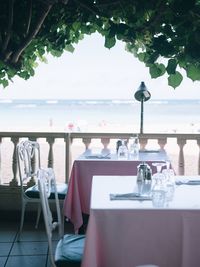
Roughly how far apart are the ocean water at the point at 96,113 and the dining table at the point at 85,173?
2253 centimetres

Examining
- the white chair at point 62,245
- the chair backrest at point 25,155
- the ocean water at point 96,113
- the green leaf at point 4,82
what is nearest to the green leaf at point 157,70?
the white chair at point 62,245

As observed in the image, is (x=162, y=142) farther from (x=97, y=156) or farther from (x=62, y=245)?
(x=62, y=245)

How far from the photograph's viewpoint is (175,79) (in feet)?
5.67

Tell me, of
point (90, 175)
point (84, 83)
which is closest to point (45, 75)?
point (84, 83)

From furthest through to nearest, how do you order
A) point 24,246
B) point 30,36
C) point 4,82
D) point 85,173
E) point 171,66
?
point 85,173 < point 24,246 < point 4,82 < point 30,36 < point 171,66

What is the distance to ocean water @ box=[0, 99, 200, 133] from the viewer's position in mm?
27423

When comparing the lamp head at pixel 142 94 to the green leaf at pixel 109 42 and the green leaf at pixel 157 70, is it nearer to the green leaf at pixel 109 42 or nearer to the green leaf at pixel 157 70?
the green leaf at pixel 109 42

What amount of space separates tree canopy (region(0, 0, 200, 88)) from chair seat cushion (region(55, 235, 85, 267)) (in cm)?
108

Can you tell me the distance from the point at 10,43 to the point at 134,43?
0.79 meters

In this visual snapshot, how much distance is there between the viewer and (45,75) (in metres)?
34.2

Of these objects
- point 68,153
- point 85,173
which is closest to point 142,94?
point 68,153

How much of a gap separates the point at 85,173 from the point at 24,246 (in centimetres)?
85

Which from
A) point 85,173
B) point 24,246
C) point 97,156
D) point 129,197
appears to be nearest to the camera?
point 129,197

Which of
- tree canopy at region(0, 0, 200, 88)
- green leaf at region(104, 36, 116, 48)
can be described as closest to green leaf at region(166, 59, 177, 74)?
tree canopy at region(0, 0, 200, 88)
